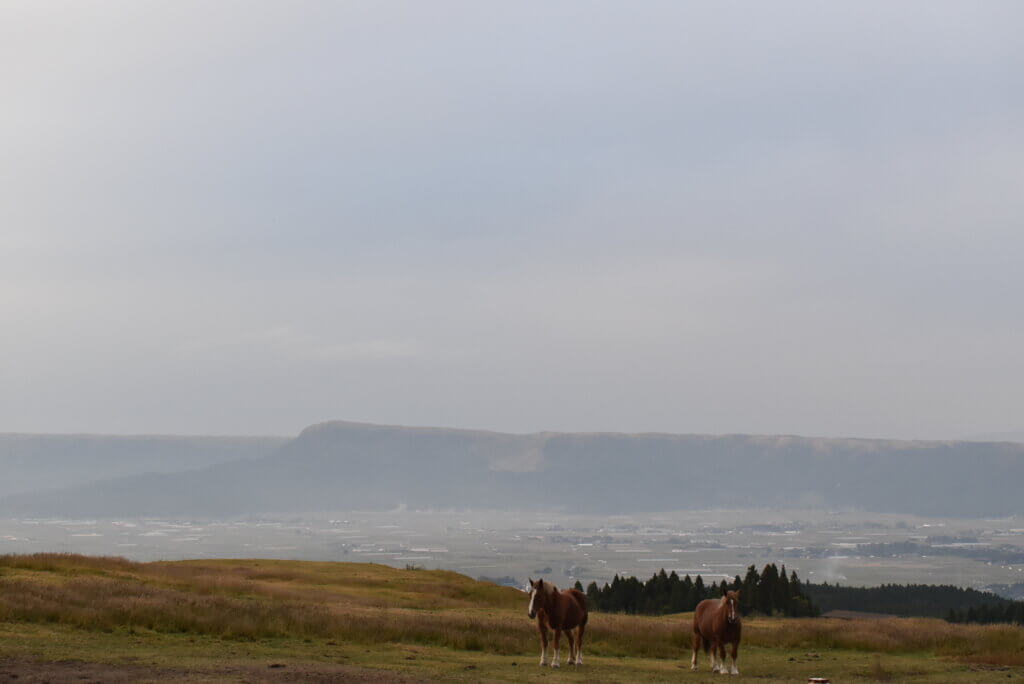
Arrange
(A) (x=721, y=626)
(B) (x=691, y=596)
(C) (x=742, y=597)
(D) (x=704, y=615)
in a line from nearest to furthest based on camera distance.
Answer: (A) (x=721, y=626) < (D) (x=704, y=615) < (C) (x=742, y=597) < (B) (x=691, y=596)

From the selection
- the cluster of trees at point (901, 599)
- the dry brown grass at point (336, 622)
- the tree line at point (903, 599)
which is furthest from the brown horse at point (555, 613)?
the cluster of trees at point (901, 599)

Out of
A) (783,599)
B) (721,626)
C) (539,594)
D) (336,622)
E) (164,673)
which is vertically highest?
(539,594)

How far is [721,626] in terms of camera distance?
94.3 ft

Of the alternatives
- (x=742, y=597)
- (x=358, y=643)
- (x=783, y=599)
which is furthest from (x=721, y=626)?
(x=783, y=599)

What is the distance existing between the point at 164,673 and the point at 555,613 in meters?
10.8

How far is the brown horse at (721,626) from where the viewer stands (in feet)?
92.4

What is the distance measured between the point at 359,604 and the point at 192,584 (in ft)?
25.7

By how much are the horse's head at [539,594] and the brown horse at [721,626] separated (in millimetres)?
4303

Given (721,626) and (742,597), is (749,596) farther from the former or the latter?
(721,626)

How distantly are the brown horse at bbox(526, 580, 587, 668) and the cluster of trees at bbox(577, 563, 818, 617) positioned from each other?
6241 cm

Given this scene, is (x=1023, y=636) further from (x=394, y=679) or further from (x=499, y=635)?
(x=394, y=679)

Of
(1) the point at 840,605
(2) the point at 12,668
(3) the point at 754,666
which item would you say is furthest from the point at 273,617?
(1) the point at 840,605

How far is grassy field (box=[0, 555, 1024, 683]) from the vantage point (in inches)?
1033

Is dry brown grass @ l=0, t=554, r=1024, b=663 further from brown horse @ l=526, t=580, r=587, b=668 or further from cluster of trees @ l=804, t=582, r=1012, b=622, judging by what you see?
cluster of trees @ l=804, t=582, r=1012, b=622
